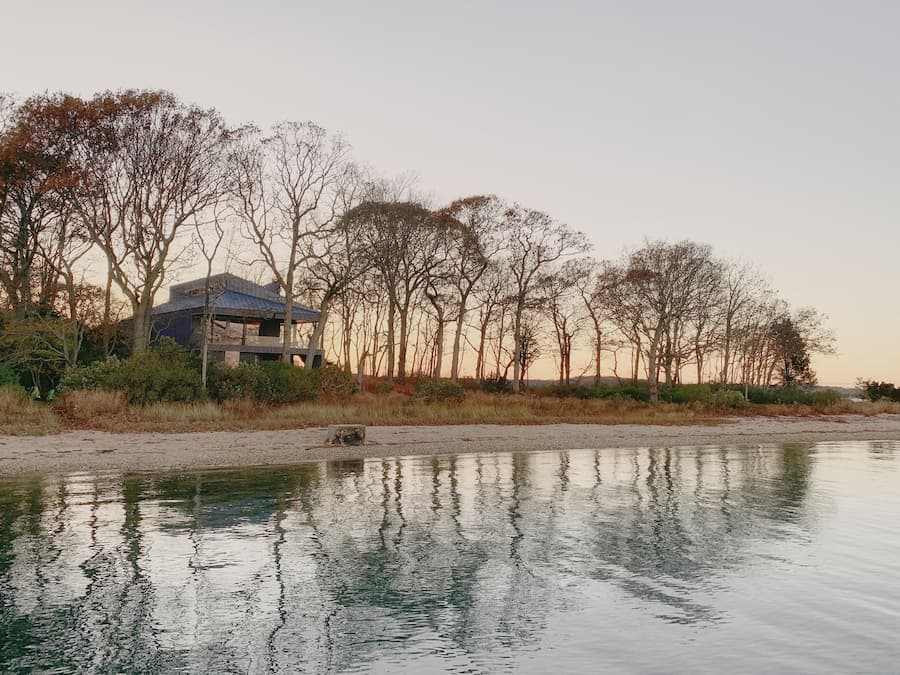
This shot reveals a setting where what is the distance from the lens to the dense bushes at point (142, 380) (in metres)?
29.0

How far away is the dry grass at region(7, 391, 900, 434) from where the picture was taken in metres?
25.5

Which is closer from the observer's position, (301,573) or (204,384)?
(301,573)

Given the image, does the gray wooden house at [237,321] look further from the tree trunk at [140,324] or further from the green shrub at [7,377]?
the green shrub at [7,377]

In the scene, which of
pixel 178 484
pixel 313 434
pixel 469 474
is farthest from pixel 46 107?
pixel 469 474

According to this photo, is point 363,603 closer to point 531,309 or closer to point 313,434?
point 313,434

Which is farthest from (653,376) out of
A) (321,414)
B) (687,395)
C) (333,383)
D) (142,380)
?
(142,380)

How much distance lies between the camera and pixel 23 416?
2480 centimetres

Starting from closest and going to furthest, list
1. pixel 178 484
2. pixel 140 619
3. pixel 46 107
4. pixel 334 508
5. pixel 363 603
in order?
pixel 140 619 → pixel 363 603 → pixel 334 508 → pixel 178 484 → pixel 46 107

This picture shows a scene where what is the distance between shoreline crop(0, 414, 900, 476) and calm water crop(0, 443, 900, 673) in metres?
2.74

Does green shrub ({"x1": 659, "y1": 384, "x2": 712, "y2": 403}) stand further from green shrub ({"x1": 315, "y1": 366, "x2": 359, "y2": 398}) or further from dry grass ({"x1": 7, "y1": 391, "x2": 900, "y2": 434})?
green shrub ({"x1": 315, "y1": 366, "x2": 359, "y2": 398})

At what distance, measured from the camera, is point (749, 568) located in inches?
424

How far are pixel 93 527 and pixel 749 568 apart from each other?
10.0 metres

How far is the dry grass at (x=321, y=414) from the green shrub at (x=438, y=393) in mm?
704

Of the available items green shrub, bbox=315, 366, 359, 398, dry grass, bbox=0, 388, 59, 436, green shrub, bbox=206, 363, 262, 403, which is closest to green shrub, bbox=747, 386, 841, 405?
green shrub, bbox=315, 366, 359, 398
